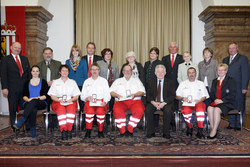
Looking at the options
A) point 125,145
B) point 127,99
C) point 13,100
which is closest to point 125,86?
point 127,99

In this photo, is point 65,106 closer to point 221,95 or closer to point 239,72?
point 221,95

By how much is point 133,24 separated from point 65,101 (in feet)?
13.1

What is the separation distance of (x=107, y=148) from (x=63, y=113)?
3.40ft

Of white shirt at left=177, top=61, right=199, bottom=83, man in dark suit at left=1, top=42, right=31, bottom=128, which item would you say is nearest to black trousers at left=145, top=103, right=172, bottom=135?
white shirt at left=177, top=61, right=199, bottom=83

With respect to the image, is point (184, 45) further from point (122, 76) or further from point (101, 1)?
point (122, 76)

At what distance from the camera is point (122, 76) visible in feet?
15.5

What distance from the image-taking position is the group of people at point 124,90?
4.02 m

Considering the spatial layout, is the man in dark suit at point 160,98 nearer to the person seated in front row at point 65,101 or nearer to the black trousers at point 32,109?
the person seated in front row at point 65,101

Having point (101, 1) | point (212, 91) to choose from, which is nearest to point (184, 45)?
point (101, 1)

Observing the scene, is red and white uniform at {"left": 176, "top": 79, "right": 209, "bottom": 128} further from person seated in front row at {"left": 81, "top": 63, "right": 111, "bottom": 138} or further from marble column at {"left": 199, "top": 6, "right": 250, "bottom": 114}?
marble column at {"left": 199, "top": 6, "right": 250, "bottom": 114}

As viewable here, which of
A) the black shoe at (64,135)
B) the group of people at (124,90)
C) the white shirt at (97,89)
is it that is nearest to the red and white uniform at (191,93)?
the group of people at (124,90)

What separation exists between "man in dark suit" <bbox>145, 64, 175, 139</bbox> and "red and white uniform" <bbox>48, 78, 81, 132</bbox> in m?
1.23

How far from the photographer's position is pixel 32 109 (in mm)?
4008

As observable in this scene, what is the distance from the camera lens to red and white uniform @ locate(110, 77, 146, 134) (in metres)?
4.04
